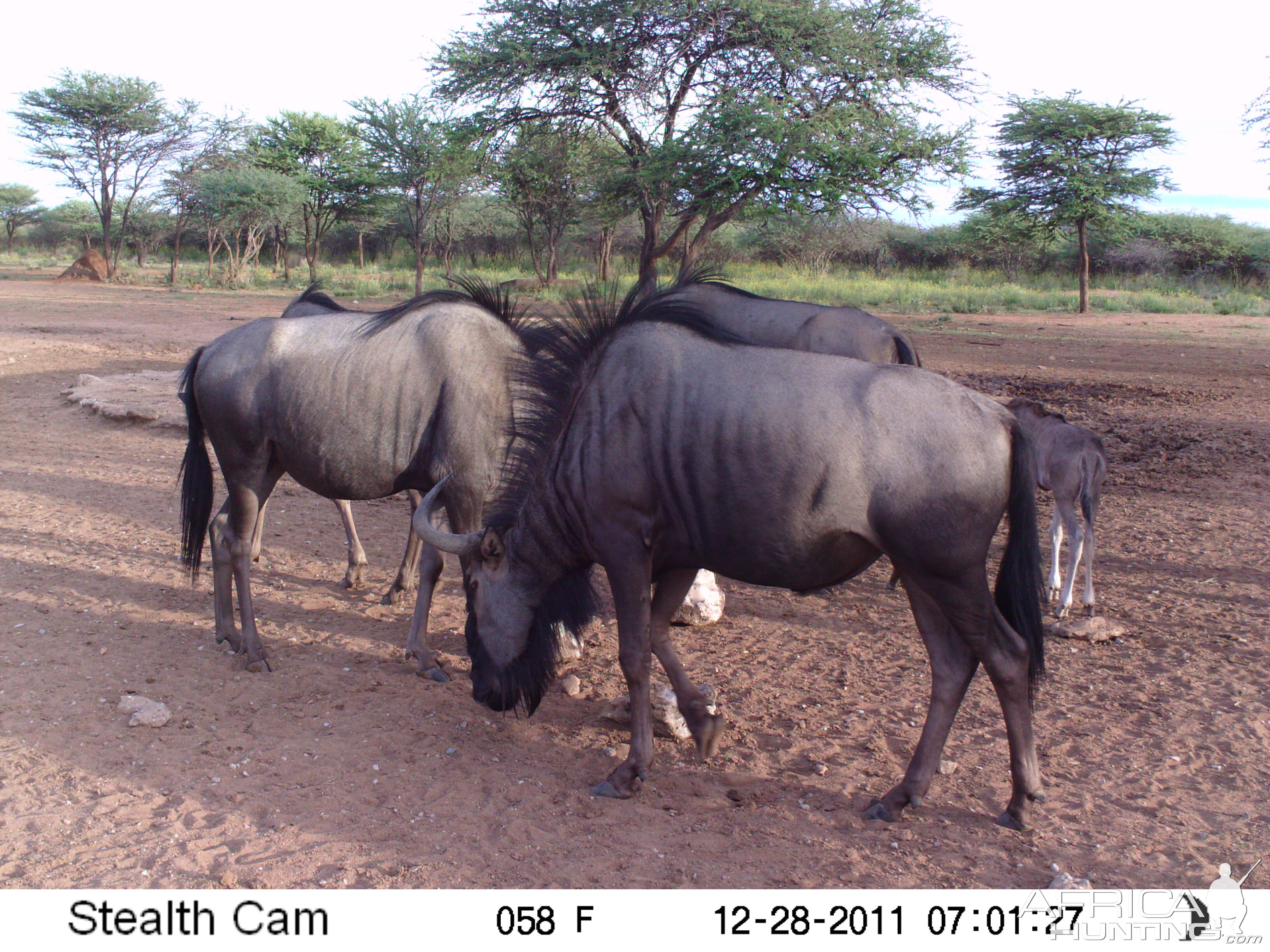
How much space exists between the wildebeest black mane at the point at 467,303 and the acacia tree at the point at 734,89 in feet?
37.1

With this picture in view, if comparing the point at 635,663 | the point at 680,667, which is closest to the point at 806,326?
the point at 680,667

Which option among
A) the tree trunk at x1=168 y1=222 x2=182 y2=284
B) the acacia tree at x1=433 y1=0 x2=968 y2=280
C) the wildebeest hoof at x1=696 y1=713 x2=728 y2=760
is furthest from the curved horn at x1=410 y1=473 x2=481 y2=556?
the tree trunk at x1=168 y1=222 x2=182 y2=284

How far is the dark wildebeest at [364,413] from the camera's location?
4699mm

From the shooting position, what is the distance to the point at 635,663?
3.72 meters

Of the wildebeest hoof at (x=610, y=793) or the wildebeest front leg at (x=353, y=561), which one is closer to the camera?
the wildebeest hoof at (x=610, y=793)

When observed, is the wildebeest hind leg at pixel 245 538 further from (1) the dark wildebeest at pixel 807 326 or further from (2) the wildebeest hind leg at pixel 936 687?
(2) the wildebeest hind leg at pixel 936 687

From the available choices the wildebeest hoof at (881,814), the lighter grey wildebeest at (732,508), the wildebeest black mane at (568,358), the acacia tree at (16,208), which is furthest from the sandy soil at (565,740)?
the acacia tree at (16,208)

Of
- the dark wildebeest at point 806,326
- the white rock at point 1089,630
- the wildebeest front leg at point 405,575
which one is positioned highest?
the dark wildebeest at point 806,326

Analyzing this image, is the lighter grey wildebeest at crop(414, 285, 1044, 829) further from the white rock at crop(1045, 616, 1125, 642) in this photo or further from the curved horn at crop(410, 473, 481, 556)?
the white rock at crop(1045, 616, 1125, 642)

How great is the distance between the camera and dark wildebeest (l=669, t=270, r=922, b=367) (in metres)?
6.50

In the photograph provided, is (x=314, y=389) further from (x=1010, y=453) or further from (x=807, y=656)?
(x=1010, y=453)

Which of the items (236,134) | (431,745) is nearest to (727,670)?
(431,745)

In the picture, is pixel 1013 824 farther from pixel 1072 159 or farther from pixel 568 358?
pixel 1072 159

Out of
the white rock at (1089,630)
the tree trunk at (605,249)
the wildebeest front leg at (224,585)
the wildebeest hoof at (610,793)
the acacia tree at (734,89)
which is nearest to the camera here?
the wildebeest hoof at (610,793)
